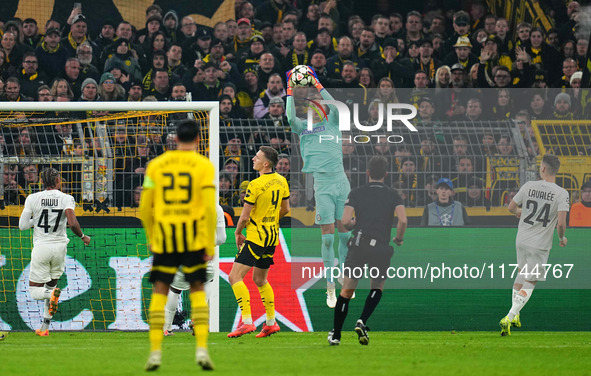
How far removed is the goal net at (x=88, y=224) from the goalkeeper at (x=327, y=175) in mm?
1464

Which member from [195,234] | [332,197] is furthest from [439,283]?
[195,234]

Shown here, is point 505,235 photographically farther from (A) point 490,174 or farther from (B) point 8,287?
(B) point 8,287

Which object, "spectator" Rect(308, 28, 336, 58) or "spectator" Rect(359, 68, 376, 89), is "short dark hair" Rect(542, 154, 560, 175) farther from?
"spectator" Rect(308, 28, 336, 58)

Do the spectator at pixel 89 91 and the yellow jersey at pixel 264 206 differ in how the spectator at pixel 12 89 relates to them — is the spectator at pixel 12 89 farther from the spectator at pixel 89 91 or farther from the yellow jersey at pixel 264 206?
the yellow jersey at pixel 264 206

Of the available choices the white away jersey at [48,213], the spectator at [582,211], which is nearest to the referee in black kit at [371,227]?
the white away jersey at [48,213]

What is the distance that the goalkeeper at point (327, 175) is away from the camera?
484 inches

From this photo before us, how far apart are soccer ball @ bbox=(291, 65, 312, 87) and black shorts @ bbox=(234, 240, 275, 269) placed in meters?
2.62

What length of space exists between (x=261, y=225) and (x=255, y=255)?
0.36m

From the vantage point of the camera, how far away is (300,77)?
12000 mm

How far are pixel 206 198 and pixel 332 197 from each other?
5.91m

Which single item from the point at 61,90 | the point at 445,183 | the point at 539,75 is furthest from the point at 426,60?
the point at 61,90

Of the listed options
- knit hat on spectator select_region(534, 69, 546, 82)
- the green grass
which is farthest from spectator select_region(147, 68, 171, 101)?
knit hat on spectator select_region(534, 69, 546, 82)

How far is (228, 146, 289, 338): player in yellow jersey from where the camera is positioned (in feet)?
33.9

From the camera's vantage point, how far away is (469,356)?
8.17m
